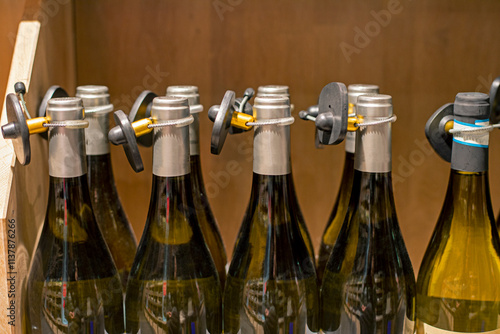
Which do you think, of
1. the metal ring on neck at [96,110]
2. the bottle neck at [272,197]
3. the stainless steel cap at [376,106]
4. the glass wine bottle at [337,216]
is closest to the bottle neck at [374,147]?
the stainless steel cap at [376,106]

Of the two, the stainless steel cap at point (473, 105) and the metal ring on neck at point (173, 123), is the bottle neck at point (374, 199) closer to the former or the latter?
the stainless steel cap at point (473, 105)

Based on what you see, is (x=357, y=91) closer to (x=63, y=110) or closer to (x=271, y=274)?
(x=271, y=274)

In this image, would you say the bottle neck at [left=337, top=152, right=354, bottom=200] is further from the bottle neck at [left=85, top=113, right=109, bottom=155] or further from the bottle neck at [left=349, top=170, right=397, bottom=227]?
the bottle neck at [left=85, top=113, right=109, bottom=155]

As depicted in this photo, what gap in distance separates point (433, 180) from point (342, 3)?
0.35 metres

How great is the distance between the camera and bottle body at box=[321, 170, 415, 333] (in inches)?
24.9

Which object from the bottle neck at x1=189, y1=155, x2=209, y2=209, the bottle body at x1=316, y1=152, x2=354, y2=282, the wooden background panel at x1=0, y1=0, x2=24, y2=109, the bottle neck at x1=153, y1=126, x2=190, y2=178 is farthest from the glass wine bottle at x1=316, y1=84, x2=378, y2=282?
the wooden background panel at x1=0, y1=0, x2=24, y2=109

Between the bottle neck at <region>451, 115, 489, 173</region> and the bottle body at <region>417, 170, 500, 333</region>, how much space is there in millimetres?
83

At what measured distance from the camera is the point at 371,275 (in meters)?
0.64

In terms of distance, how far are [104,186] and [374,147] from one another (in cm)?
43

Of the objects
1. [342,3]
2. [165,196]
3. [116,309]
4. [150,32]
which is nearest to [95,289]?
[116,309]

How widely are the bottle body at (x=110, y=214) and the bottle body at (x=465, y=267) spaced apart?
439mm

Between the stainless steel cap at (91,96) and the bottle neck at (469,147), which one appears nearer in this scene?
the bottle neck at (469,147)

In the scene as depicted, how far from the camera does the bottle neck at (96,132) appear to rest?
676 millimetres

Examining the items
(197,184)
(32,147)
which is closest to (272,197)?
(197,184)
